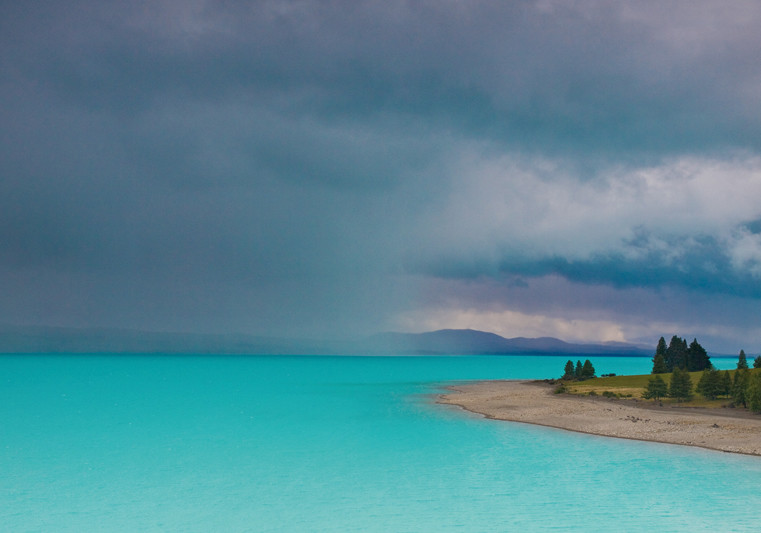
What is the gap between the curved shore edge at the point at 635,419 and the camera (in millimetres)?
54625

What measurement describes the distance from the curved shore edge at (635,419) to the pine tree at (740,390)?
11.8 ft

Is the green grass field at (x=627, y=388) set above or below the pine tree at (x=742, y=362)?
below

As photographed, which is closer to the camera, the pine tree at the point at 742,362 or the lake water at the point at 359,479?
the lake water at the point at 359,479

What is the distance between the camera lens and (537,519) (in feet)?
106

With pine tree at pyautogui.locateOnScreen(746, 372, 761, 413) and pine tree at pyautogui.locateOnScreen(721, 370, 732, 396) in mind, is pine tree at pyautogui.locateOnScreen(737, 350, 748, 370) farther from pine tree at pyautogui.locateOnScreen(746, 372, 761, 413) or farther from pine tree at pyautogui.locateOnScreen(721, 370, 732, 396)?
pine tree at pyautogui.locateOnScreen(746, 372, 761, 413)

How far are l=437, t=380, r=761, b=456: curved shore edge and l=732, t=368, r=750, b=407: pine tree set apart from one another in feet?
11.8

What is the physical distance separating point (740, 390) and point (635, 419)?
2037 centimetres

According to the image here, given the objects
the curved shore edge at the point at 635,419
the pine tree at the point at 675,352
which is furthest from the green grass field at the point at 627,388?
the pine tree at the point at 675,352

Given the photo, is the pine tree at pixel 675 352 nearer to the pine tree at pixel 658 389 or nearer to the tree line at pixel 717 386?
the tree line at pixel 717 386

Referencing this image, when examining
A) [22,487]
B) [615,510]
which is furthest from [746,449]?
[22,487]

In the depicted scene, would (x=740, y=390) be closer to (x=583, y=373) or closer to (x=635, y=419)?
(x=635, y=419)

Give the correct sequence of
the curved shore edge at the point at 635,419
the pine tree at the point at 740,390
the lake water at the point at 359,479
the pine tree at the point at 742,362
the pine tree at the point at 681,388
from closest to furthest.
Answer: the lake water at the point at 359,479, the curved shore edge at the point at 635,419, the pine tree at the point at 740,390, the pine tree at the point at 681,388, the pine tree at the point at 742,362

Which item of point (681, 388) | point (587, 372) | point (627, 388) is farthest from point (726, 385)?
point (587, 372)

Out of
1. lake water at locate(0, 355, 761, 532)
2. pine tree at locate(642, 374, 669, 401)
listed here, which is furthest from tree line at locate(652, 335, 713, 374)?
lake water at locate(0, 355, 761, 532)
